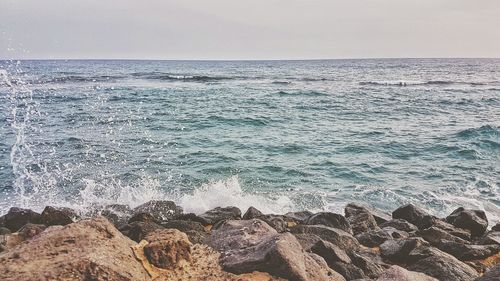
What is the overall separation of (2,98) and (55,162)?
18391 millimetres

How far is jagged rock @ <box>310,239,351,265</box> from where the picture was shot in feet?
16.7

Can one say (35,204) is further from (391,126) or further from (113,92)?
(113,92)

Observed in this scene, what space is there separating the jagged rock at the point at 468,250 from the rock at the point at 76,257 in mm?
4872

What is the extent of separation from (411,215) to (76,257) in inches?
279

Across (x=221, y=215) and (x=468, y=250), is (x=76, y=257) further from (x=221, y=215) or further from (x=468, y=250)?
(x=468, y=250)

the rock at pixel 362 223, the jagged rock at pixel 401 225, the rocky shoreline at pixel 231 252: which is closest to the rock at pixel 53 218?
the rocky shoreline at pixel 231 252

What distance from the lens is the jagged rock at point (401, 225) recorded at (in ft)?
26.1

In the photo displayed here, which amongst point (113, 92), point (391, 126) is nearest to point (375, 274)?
point (391, 126)

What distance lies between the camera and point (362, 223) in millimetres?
7996

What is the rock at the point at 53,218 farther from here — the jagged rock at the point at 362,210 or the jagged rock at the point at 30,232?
the jagged rock at the point at 362,210

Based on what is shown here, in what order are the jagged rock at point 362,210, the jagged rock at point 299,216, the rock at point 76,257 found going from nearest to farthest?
the rock at point 76,257, the jagged rock at point 299,216, the jagged rock at point 362,210

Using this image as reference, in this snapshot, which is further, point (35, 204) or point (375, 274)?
point (35, 204)

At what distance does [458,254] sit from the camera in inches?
253

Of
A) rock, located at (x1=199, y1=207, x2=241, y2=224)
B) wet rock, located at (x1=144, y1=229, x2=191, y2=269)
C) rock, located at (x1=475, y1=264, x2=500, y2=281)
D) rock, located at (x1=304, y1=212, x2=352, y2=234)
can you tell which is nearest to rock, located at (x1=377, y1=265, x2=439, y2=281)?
rock, located at (x1=475, y1=264, x2=500, y2=281)
